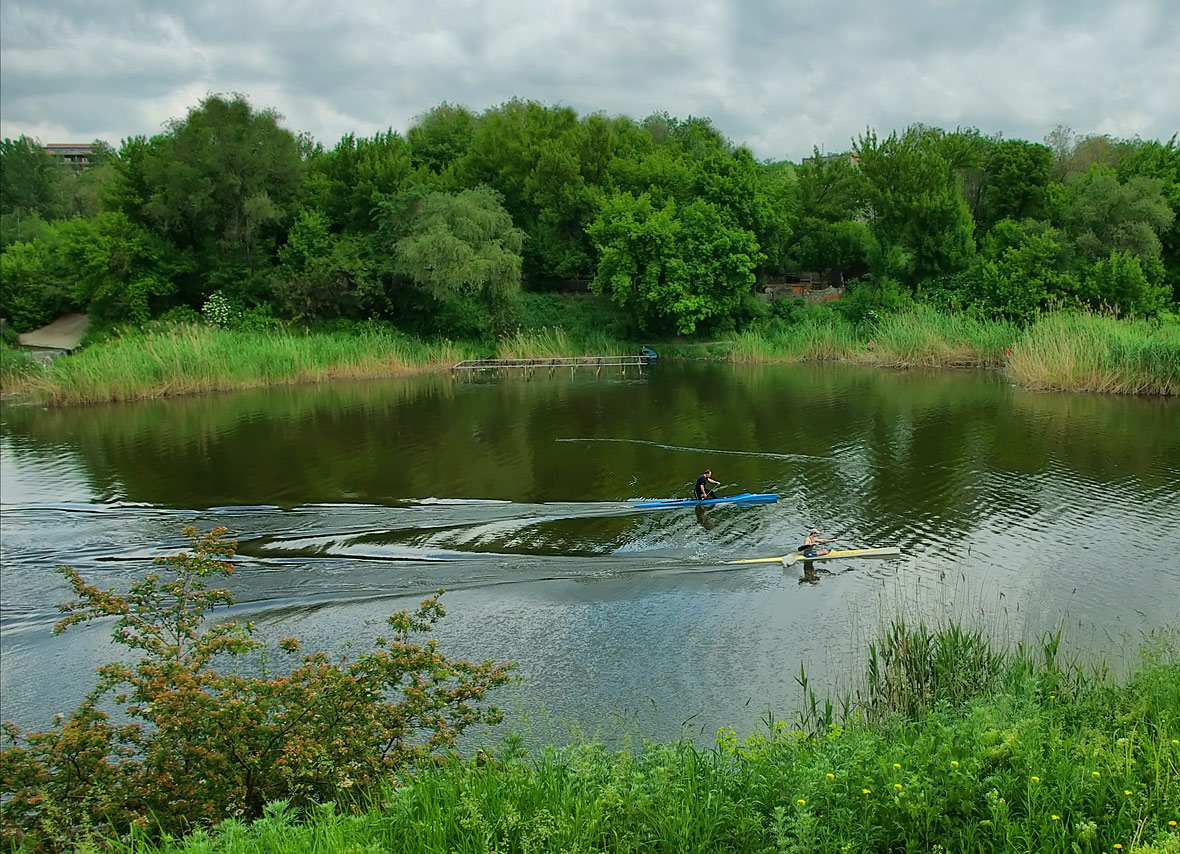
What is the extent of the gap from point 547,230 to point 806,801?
44.7 meters

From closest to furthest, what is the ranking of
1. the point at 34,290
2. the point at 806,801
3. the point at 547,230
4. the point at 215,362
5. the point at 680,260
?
the point at 806,801
the point at 215,362
the point at 680,260
the point at 34,290
the point at 547,230

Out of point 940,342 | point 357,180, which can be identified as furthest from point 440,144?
point 940,342

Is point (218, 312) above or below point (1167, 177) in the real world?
below

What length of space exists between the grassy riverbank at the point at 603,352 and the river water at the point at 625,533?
150 cm

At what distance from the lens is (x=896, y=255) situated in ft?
140

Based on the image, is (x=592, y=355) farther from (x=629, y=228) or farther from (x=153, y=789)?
(x=153, y=789)

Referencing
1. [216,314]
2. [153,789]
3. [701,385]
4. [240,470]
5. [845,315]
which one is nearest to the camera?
[153,789]

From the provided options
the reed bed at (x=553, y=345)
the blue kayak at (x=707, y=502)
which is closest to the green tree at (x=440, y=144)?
the reed bed at (x=553, y=345)

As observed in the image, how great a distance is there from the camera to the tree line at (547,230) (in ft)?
126

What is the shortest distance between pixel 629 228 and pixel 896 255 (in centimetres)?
1340

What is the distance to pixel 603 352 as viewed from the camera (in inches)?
1633

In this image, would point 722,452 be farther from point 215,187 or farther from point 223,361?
point 215,187

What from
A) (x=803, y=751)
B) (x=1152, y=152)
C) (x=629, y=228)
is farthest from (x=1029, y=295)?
(x=803, y=751)

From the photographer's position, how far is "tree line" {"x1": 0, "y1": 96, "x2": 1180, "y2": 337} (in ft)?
126
